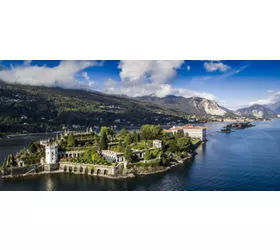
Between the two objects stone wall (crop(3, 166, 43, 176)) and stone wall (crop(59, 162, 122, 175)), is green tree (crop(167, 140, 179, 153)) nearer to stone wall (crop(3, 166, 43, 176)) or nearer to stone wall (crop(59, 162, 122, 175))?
stone wall (crop(59, 162, 122, 175))

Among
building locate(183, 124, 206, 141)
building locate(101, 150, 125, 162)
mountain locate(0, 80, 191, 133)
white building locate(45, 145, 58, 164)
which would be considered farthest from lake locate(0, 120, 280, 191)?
mountain locate(0, 80, 191, 133)

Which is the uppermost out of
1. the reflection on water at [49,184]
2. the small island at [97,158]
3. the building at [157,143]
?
the building at [157,143]

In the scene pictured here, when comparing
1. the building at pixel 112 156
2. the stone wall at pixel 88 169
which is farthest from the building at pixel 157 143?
the stone wall at pixel 88 169

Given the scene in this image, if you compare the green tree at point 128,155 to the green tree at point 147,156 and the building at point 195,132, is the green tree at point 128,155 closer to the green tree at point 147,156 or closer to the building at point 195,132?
the green tree at point 147,156

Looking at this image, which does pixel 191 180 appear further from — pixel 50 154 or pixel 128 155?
pixel 50 154

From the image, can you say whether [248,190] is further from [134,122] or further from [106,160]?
[134,122]

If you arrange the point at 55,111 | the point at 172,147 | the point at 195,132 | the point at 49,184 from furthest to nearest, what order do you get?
the point at 55,111
the point at 195,132
the point at 172,147
the point at 49,184

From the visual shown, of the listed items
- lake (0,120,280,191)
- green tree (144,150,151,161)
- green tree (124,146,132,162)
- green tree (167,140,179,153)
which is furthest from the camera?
green tree (167,140,179,153)

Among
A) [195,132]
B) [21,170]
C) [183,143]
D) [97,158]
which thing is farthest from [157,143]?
[195,132]

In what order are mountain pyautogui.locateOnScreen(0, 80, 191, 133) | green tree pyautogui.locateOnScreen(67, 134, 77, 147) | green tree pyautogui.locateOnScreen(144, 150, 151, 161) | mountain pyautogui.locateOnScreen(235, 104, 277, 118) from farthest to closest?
1. mountain pyautogui.locateOnScreen(235, 104, 277, 118)
2. mountain pyautogui.locateOnScreen(0, 80, 191, 133)
3. green tree pyautogui.locateOnScreen(67, 134, 77, 147)
4. green tree pyautogui.locateOnScreen(144, 150, 151, 161)
